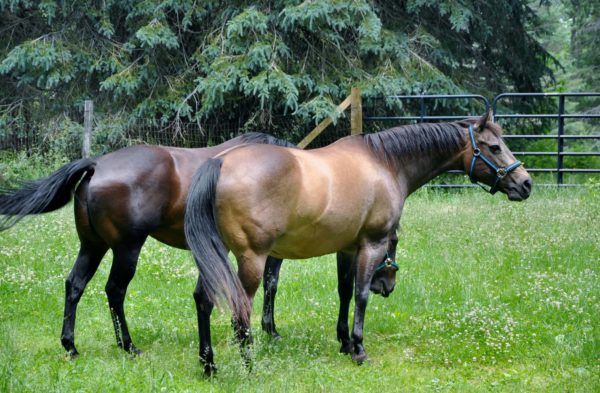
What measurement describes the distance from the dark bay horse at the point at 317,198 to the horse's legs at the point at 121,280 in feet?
2.45

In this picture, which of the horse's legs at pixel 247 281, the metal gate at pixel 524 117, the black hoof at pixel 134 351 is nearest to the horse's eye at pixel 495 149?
the horse's legs at pixel 247 281

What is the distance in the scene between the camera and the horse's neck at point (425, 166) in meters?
6.05

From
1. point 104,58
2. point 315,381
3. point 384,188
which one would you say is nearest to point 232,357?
point 315,381

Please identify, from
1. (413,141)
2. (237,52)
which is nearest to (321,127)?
(237,52)

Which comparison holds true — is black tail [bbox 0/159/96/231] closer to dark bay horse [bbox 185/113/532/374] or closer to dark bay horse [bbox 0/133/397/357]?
dark bay horse [bbox 0/133/397/357]

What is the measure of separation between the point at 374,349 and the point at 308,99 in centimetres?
733

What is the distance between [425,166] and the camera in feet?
20.1

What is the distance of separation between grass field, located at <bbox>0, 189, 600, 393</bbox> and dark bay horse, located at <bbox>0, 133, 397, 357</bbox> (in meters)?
0.52

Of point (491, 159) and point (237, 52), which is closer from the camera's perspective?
point (491, 159)

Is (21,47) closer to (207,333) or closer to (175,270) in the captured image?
(175,270)

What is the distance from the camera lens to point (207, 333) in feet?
17.0

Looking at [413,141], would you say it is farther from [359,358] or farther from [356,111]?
[356,111]

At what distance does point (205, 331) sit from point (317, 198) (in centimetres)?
126

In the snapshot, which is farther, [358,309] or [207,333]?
[358,309]
